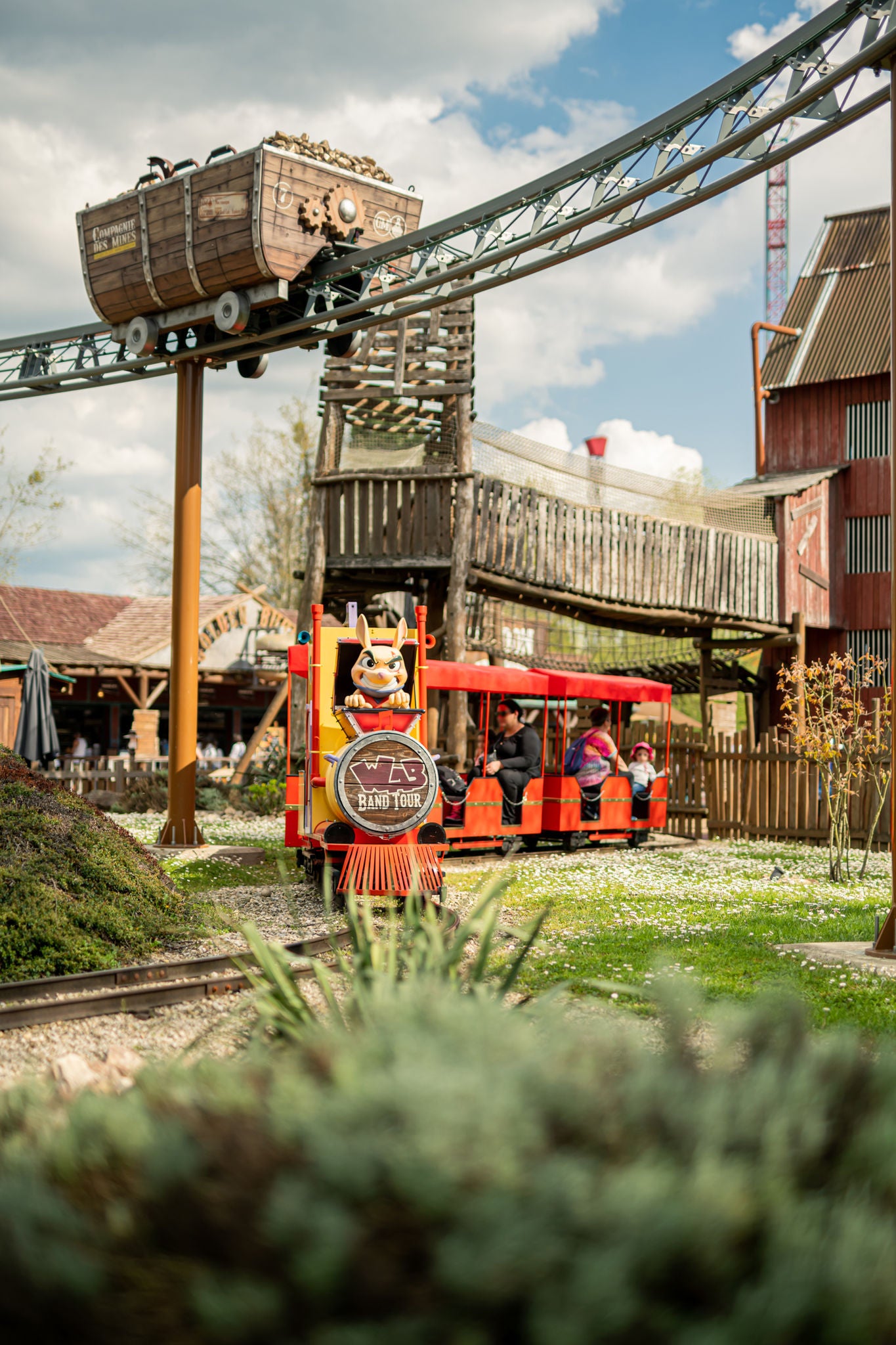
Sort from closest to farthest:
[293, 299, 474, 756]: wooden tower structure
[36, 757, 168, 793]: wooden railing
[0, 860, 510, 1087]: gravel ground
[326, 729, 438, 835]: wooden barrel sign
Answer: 1. [0, 860, 510, 1087]: gravel ground
2. [326, 729, 438, 835]: wooden barrel sign
3. [293, 299, 474, 756]: wooden tower structure
4. [36, 757, 168, 793]: wooden railing

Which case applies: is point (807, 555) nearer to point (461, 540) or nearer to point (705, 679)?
point (705, 679)

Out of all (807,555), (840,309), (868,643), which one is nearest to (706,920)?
(807,555)

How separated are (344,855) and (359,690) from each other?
1507 mm

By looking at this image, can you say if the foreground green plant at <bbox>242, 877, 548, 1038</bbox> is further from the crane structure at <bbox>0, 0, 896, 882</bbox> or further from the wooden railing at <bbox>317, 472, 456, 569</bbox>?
the wooden railing at <bbox>317, 472, 456, 569</bbox>

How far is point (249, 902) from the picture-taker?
35.6 ft

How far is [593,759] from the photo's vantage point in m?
16.6

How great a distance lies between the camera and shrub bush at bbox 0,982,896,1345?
184 cm

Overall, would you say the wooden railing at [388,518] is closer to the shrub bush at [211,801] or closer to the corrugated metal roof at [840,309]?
the shrub bush at [211,801]

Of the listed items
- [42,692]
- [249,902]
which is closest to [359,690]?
[249,902]

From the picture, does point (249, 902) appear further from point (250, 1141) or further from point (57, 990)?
point (250, 1141)

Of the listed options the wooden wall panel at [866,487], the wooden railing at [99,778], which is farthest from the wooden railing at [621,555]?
the wooden railing at [99,778]

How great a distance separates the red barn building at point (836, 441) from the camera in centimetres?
2403

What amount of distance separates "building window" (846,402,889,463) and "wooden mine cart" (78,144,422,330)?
46.3 ft

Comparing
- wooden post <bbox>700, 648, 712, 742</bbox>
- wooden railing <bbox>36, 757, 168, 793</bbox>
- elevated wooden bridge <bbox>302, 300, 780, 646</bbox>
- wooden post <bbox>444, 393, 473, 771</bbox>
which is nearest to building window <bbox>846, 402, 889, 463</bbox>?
wooden post <bbox>700, 648, 712, 742</bbox>
